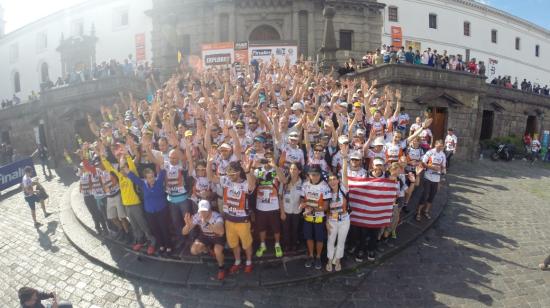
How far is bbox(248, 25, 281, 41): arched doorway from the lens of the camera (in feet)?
80.6

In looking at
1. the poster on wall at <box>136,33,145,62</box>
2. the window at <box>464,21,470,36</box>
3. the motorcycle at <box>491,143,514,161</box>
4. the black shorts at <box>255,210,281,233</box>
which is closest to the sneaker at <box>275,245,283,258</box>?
the black shorts at <box>255,210,281,233</box>

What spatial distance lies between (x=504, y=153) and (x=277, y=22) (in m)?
18.7

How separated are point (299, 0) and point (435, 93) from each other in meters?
14.3

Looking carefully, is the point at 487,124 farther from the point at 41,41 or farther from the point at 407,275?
the point at 41,41

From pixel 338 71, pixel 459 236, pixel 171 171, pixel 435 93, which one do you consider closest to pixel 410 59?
pixel 435 93

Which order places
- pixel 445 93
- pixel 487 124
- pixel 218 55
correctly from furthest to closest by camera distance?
pixel 487 124 → pixel 218 55 → pixel 445 93

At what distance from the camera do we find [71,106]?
18.7 meters

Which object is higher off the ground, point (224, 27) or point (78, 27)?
point (78, 27)

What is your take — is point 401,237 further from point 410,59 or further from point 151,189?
point 410,59

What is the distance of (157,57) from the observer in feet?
90.8

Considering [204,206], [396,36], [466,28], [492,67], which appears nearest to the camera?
[204,206]

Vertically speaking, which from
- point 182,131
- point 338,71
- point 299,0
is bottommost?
point 182,131

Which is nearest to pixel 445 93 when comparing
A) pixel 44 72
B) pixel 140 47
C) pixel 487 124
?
pixel 487 124

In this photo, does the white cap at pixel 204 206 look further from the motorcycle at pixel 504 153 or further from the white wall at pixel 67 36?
the white wall at pixel 67 36
